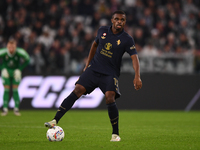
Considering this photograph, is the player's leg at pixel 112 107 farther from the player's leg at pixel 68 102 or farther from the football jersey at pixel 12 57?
the football jersey at pixel 12 57

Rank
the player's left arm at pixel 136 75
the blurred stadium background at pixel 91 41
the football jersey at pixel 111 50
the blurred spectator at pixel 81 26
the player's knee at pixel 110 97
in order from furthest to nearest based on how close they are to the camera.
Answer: the blurred spectator at pixel 81 26 → the blurred stadium background at pixel 91 41 → the football jersey at pixel 111 50 → the player's knee at pixel 110 97 → the player's left arm at pixel 136 75

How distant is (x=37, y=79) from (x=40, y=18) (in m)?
3.81

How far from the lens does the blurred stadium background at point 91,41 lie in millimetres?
14562

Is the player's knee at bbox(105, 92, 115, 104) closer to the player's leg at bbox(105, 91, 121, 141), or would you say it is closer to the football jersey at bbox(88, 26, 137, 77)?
the player's leg at bbox(105, 91, 121, 141)

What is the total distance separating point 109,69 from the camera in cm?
643

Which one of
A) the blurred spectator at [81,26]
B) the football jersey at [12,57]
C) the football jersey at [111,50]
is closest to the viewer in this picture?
the football jersey at [111,50]

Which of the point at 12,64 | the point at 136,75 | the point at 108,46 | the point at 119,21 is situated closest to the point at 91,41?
the point at 12,64

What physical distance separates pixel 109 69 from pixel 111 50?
31 cm

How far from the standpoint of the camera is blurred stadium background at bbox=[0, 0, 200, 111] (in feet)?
47.8

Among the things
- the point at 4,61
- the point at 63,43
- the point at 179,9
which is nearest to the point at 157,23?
the point at 179,9

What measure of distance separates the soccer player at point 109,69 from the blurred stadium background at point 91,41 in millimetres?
8037

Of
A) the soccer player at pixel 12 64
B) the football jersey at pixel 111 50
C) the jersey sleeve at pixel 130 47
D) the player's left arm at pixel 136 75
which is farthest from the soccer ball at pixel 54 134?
the soccer player at pixel 12 64

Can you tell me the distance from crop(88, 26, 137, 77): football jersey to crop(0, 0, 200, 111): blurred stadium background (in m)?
8.04

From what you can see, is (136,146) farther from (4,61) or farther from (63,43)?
(63,43)
